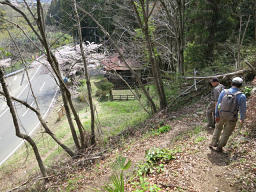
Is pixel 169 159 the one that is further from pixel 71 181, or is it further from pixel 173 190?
pixel 71 181

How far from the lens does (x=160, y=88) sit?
33.2 ft

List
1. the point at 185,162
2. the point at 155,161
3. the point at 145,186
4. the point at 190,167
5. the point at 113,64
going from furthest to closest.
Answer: the point at 113,64
the point at 155,161
the point at 185,162
the point at 190,167
the point at 145,186

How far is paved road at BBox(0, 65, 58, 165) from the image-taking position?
45.8 ft

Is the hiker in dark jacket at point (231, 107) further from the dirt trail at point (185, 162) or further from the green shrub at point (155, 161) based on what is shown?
the green shrub at point (155, 161)

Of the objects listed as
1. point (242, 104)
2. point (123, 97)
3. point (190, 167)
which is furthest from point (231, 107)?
point (123, 97)

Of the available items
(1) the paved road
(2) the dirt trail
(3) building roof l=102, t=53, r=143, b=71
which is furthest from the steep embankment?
(3) building roof l=102, t=53, r=143, b=71

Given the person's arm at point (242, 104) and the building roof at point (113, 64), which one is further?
the building roof at point (113, 64)

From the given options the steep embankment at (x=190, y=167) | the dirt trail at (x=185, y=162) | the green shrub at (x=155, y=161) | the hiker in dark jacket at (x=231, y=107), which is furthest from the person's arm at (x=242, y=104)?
the green shrub at (x=155, y=161)

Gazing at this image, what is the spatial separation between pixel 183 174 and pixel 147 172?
2.86ft

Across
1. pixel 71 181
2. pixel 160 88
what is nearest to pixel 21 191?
pixel 71 181

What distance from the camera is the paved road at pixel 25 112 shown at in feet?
45.8

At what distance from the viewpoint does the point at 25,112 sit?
18984 millimetres

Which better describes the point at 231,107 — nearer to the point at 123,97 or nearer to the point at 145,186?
the point at 145,186

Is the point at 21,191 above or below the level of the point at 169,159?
below
